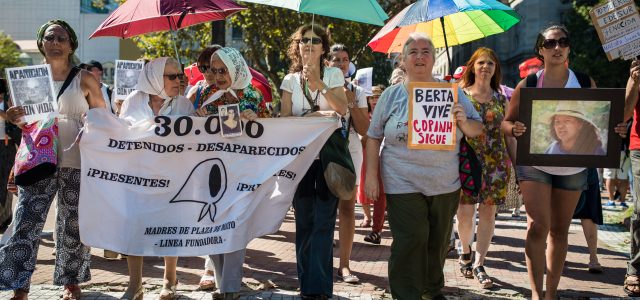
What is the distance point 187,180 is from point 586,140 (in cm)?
285

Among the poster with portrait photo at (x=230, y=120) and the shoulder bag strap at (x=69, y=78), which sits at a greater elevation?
the shoulder bag strap at (x=69, y=78)

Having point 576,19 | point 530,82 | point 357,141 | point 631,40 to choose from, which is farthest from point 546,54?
point 576,19

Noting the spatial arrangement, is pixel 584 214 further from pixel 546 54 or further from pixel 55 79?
pixel 55 79

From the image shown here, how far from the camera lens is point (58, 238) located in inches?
233

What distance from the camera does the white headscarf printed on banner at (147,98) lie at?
5.80m

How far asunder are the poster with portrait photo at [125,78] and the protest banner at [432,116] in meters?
5.27

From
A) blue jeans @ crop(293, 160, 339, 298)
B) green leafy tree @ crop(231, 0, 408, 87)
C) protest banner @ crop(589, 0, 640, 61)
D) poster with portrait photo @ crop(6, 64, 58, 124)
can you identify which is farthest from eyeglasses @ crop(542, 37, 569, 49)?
green leafy tree @ crop(231, 0, 408, 87)

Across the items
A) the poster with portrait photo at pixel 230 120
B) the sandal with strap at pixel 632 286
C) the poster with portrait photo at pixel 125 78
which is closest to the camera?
the poster with portrait photo at pixel 230 120

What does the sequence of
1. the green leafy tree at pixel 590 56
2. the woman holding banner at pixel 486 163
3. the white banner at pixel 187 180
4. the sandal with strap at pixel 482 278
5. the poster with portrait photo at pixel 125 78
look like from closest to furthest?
the white banner at pixel 187 180, the sandal with strap at pixel 482 278, the woman holding banner at pixel 486 163, the poster with portrait photo at pixel 125 78, the green leafy tree at pixel 590 56

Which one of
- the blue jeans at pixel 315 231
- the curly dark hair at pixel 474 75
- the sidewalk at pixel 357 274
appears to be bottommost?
the sidewalk at pixel 357 274

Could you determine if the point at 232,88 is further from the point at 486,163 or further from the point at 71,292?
the point at 486,163

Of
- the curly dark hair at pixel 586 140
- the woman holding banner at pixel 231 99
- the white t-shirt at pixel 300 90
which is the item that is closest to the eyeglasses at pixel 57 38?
the woman holding banner at pixel 231 99

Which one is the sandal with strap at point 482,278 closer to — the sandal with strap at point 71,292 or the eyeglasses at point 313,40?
the eyeglasses at point 313,40

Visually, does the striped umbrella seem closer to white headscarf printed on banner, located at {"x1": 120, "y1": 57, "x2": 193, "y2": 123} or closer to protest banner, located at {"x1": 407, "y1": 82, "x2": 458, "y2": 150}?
protest banner, located at {"x1": 407, "y1": 82, "x2": 458, "y2": 150}
